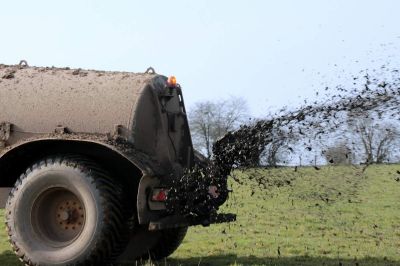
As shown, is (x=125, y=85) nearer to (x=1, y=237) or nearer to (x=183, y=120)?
(x=183, y=120)

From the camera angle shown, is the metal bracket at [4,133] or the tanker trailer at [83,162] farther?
the metal bracket at [4,133]

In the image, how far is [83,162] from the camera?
663 cm

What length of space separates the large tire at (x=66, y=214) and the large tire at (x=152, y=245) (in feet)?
3.60

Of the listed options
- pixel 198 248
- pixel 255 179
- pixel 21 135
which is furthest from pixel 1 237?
pixel 255 179

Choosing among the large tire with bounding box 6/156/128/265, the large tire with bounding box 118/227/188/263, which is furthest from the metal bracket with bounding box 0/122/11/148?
the large tire with bounding box 118/227/188/263

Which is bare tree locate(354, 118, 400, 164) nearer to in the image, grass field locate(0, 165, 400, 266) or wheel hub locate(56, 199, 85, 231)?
grass field locate(0, 165, 400, 266)

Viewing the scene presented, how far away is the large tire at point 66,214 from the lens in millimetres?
6406

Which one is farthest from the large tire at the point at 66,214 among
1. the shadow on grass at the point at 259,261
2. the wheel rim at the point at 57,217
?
the shadow on grass at the point at 259,261

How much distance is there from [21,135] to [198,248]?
3.63 metres

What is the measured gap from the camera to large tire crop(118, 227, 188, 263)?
7785 mm

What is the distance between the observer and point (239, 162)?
290 inches

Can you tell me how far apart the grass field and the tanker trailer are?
1193 mm

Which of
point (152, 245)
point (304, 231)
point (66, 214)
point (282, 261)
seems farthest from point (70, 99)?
point (304, 231)

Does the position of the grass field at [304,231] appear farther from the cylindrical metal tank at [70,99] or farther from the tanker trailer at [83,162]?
the cylindrical metal tank at [70,99]
